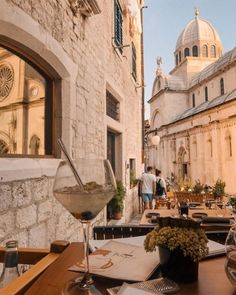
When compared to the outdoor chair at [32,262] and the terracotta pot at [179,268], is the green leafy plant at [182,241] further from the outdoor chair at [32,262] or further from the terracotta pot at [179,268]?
the outdoor chair at [32,262]

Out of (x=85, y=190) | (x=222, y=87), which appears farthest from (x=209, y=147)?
(x=85, y=190)

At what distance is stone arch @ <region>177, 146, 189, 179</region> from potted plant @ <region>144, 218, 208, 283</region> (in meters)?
23.9

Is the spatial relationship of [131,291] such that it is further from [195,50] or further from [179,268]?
[195,50]

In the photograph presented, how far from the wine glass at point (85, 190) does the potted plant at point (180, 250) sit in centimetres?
26

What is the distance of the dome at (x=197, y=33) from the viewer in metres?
35.2

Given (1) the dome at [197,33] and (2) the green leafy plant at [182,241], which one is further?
(1) the dome at [197,33]

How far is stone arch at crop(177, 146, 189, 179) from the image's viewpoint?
2450 centimetres

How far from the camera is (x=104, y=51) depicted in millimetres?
5277

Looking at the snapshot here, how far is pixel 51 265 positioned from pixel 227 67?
2516 centimetres

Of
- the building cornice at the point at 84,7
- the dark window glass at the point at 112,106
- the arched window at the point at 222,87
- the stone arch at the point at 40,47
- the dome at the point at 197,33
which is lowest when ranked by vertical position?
the stone arch at the point at 40,47

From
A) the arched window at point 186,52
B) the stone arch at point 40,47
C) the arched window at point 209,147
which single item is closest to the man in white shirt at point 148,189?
the stone arch at point 40,47

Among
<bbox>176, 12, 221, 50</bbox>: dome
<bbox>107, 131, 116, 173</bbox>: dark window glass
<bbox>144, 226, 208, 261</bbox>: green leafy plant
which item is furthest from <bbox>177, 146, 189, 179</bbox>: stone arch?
<bbox>144, 226, 208, 261</bbox>: green leafy plant

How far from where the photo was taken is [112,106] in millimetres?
6758

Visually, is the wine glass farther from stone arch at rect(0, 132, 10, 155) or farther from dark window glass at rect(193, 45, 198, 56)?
dark window glass at rect(193, 45, 198, 56)
